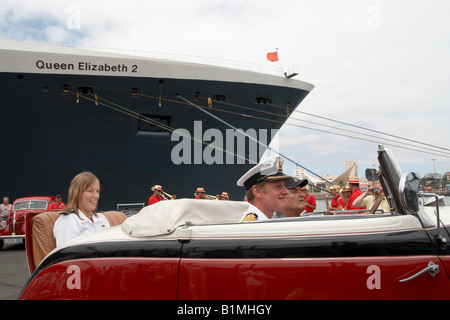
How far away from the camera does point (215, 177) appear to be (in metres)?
15.4

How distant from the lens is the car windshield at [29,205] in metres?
10.4

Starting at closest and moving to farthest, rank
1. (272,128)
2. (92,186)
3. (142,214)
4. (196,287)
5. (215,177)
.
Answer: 1. (196,287)
2. (142,214)
3. (92,186)
4. (215,177)
5. (272,128)

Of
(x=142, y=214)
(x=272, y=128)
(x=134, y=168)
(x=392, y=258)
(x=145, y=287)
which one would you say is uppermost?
(x=272, y=128)

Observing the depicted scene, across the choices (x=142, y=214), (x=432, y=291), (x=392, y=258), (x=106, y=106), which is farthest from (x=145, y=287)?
(x=106, y=106)

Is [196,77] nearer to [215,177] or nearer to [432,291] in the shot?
[215,177]

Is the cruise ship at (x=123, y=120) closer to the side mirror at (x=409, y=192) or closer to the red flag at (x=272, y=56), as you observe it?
the red flag at (x=272, y=56)

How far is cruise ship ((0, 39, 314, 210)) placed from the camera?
12688 millimetres

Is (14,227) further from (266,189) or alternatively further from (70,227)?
(266,189)

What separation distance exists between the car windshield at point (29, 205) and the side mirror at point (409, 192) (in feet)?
36.0

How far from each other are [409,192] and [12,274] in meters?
6.43

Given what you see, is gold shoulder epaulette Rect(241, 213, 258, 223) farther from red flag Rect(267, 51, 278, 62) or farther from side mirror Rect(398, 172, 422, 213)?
red flag Rect(267, 51, 278, 62)

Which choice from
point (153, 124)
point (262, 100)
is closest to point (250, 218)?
point (153, 124)

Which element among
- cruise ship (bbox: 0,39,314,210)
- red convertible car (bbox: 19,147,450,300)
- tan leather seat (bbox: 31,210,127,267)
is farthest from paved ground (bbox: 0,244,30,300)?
cruise ship (bbox: 0,39,314,210)

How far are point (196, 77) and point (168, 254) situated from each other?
13066mm
